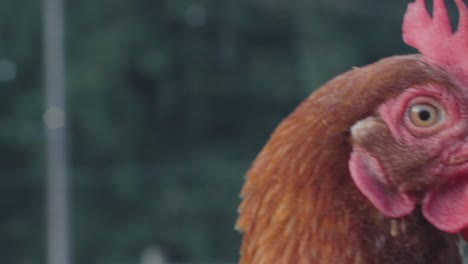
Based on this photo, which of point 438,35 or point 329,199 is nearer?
point 329,199

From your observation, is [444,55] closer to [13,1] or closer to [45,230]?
[45,230]

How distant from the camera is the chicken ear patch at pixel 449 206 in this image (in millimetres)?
2066

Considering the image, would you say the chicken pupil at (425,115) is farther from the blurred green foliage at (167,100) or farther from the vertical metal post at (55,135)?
the blurred green foliage at (167,100)

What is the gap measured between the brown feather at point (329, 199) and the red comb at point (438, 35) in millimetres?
83

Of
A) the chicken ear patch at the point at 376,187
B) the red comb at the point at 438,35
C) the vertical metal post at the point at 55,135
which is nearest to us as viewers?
the chicken ear patch at the point at 376,187

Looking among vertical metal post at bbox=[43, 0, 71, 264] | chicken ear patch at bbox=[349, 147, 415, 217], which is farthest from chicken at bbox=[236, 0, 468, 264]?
vertical metal post at bbox=[43, 0, 71, 264]

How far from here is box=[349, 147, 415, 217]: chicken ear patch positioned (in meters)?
2.01

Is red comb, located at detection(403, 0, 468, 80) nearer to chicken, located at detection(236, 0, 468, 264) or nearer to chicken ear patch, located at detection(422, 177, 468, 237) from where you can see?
chicken, located at detection(236, 0, 468, 264)

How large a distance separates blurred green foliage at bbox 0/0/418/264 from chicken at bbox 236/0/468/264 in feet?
28.8

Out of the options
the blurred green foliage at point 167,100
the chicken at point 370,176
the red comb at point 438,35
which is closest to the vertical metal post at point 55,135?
the blurred green foliage at point 167,100

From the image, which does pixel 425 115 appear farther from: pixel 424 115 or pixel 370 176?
pixel 370 176

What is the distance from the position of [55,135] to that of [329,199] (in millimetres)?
8500

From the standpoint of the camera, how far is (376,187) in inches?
79.8

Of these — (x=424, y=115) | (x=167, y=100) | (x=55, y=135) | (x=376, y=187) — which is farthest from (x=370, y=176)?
(x=167, y=100)
